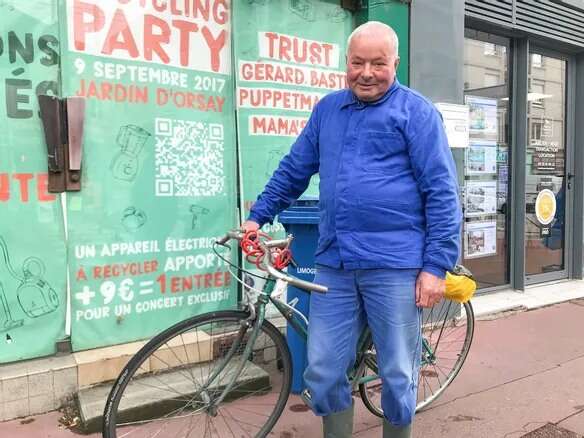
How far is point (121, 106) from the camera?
3611mm

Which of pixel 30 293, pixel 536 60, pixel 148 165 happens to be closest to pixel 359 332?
pixel 148 165

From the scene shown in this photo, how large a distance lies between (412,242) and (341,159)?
17.7 inches

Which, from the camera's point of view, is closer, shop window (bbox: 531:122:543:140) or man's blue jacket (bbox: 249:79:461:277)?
man's blue jacket (bbox: 249:79:461:277)

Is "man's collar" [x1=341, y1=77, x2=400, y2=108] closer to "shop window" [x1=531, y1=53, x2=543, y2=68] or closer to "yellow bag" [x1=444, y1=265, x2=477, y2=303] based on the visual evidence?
"yellow bag" [x1=444, y1=265, x2=477, y2=303]

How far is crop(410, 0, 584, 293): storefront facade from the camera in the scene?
529 centimetres

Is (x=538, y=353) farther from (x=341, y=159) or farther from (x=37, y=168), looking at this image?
(x=37, y=168)

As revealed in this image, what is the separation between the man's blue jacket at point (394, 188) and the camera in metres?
2.19

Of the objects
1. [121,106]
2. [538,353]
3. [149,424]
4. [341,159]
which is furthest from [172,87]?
[538,353]

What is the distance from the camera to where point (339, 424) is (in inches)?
98.3

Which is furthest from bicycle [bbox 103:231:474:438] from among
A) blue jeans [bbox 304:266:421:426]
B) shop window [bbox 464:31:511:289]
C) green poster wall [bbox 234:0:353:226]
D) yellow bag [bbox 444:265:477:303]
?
shop window [bbox 464:31:511:289]

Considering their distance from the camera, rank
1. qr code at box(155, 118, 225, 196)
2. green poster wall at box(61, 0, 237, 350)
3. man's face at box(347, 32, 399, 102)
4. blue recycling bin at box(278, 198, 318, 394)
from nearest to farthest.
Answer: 1. man's face at box(347, 32, 399, 102)
2. blue recycling bin at box(278, 198, 318, 394)
3. green poster wall at box(61, 0, 237, 350)
4. qr code at box(155, 118, 225, 196)

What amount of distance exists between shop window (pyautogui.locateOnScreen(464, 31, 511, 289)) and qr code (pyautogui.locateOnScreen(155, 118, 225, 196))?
278cm

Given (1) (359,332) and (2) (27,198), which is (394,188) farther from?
(2) (27,198)

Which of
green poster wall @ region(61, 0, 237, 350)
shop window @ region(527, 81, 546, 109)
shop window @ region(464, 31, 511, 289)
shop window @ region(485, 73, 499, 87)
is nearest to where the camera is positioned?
green poster wall @ region(61, 0, 237, 350)
